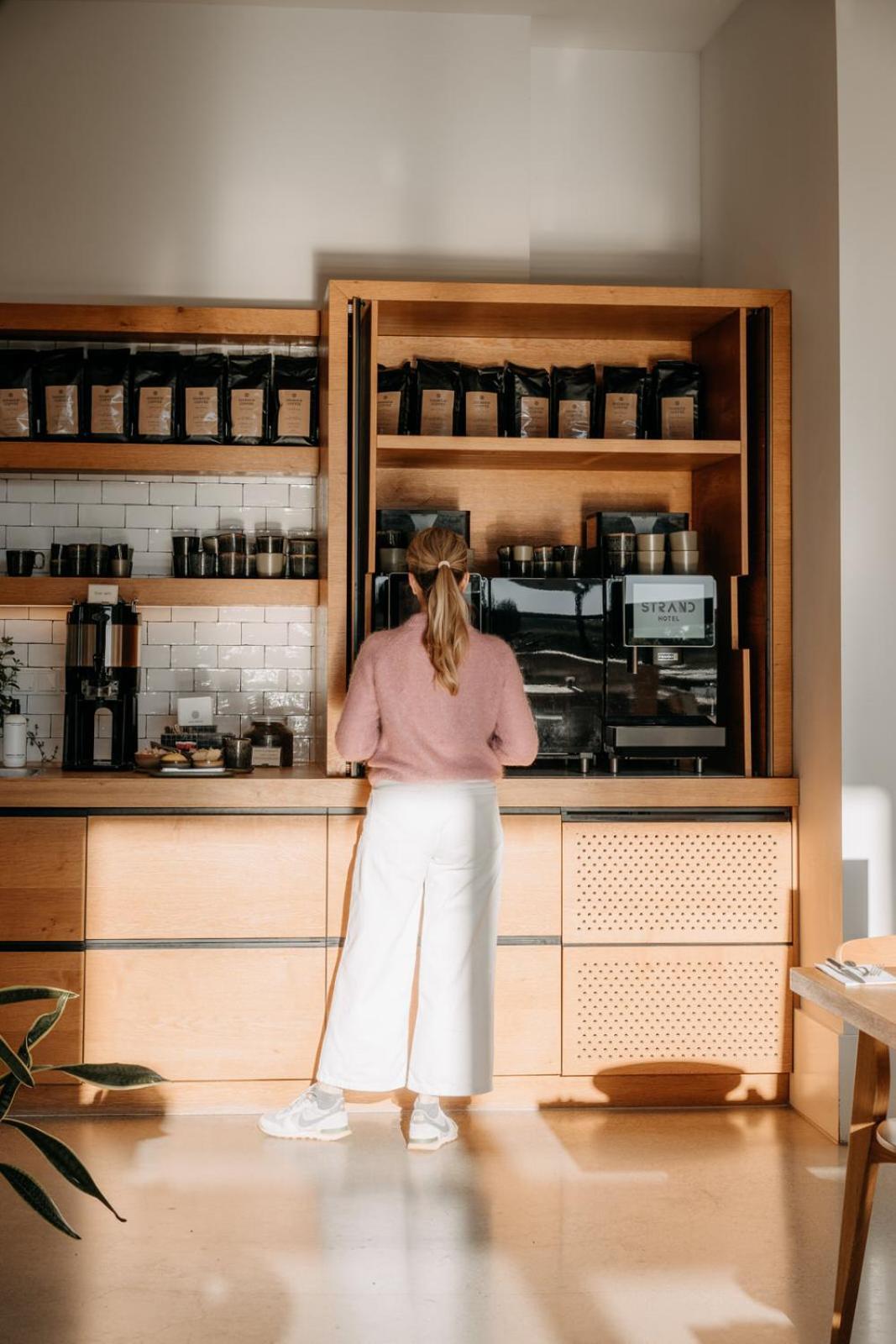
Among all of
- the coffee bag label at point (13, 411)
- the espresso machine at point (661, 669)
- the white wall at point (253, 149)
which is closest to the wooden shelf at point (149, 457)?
the coffee bag label at point (13, 411)

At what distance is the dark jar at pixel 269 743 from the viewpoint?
13.2 ft

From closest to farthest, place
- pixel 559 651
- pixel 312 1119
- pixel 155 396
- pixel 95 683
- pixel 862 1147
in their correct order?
pixel 862 1147, pixel 312 1119, pixel 559 651, pixel 95 683, pixel 155 396

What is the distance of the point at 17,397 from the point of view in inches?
160

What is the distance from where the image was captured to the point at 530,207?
15.2 ft

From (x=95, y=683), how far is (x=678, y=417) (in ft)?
6.79

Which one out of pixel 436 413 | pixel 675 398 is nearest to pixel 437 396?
pixel 436 413

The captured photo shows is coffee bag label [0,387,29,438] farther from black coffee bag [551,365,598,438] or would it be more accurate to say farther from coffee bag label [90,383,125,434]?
black coffee bag [551,365,598,438]

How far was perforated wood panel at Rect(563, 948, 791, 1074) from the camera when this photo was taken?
3580mm

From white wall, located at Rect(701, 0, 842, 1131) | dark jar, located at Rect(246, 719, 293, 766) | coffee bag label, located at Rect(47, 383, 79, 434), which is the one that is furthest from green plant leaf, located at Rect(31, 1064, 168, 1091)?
coffee bag label, located at Rect(47, 383, 79, 434)

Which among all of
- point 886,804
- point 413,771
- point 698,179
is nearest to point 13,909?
point 413,771

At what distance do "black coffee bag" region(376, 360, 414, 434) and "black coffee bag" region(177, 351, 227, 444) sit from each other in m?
0.55

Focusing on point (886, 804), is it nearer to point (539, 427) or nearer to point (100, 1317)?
point (539, 427)

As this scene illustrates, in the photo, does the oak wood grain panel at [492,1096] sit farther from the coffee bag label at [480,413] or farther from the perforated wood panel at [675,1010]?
the coffee bag label at [480,413]

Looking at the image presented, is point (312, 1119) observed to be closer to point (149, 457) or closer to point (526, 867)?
point (526, 867)
